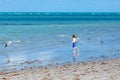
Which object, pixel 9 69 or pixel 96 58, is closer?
pixel 9 69

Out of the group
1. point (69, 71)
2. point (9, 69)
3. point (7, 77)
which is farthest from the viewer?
point (9, 69)

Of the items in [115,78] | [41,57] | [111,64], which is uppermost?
[115,78]

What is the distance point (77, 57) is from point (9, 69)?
785cm

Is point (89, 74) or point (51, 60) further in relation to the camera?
point (51, 60)

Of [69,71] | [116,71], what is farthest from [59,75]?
[116,71]

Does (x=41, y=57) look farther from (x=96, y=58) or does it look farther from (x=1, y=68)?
(x=1, y=68)

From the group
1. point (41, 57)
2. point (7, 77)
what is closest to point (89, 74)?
point (7, 77)

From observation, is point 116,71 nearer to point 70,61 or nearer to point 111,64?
point 111,64

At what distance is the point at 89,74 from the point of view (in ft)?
68.4

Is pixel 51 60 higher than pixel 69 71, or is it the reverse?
pixel 69 71

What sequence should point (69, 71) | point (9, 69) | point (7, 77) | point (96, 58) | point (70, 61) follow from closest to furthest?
point (7, 77) → point (69, 71) → point (9, 69) → point (70, 61) → point (96, 58)

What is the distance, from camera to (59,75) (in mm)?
21000

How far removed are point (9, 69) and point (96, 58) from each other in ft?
27.2

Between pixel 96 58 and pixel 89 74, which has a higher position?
pixel 89 74
